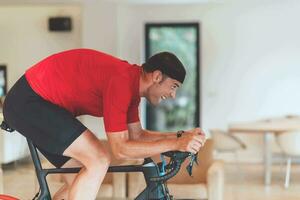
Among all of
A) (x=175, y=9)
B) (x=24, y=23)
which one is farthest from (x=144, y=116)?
(x=24, y=23)

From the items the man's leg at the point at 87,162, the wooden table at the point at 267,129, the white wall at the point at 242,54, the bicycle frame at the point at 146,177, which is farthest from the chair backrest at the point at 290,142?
the man's leg at the point at 87,162

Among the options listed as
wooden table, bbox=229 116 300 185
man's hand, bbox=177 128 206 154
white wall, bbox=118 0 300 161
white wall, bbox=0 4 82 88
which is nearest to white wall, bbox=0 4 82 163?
white wall, bbox=0 4 82 88

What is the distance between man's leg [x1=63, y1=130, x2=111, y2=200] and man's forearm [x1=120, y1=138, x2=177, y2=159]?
11 centimetres

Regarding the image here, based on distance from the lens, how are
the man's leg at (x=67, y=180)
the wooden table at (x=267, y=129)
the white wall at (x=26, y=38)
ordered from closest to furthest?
the man's leg at (x=67, y=180) → the wooden table at (x=267, y=129) → the white wall at (x=26, y=38)

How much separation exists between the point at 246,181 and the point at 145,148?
4237 mm

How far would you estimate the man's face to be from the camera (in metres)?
1.93

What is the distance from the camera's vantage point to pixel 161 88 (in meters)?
1.96

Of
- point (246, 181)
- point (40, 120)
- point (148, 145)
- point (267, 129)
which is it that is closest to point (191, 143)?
point (148, 145)

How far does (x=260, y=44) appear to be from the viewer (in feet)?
24.5

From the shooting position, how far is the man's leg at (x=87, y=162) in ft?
6.33

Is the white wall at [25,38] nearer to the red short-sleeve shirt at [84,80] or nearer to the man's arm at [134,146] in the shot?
the red short-sleeve shirt at [84,80]

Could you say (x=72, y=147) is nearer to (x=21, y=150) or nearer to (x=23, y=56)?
(x=21, y=150)

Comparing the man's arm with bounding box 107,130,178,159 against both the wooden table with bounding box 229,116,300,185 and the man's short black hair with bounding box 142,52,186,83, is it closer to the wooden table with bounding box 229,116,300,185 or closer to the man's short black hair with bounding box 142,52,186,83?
the man's short black hair with bounding box 142,52,186,83

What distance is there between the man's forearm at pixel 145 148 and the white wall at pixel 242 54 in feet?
18.5
